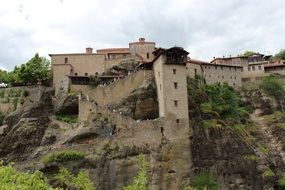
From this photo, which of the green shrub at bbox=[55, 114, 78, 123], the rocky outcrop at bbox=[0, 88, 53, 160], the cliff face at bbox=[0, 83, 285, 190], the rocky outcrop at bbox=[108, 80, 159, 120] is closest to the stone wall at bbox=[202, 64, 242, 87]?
the cliff face at bbox=[0, 83, 285, 190]

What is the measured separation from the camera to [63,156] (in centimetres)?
5375

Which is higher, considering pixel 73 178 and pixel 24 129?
pixel 24 129

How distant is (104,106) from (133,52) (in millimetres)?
20001

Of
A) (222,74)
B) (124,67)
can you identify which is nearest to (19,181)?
(124,67)

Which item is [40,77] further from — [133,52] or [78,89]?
[133,52]

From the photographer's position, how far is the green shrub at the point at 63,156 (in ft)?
175

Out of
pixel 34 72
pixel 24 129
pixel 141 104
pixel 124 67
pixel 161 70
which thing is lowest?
pixel 24 129

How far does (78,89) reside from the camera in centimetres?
6762

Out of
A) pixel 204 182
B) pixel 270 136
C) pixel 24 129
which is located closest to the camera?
pixel 204 182

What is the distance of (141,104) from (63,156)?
13222mm

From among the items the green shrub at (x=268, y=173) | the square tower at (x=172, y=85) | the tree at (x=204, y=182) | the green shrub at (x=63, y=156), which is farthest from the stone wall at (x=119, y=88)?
the green shrub at (x=268, y=173)

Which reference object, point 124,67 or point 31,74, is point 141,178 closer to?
point 124,67

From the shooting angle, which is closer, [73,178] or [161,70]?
[73,178]

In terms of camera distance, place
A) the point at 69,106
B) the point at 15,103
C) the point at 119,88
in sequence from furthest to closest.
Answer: the point at 15,103 < the point at 69,106 < the point at 119,88
